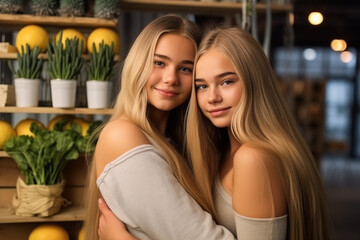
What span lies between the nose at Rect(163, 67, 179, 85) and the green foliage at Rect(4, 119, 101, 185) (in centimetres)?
68

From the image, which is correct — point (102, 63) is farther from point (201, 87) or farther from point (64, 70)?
point (201, 87)

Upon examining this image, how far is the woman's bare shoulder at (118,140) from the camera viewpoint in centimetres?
151

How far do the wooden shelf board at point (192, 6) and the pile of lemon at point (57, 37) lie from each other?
250 mm

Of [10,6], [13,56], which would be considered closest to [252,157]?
[13,56]

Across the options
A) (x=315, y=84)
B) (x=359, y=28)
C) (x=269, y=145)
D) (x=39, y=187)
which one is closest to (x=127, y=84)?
(x=269, y=145)

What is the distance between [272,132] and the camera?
1.48 metres

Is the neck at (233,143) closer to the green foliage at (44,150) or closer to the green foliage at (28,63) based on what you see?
the green foliage at (44,150)

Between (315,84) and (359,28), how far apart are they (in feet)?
5.88

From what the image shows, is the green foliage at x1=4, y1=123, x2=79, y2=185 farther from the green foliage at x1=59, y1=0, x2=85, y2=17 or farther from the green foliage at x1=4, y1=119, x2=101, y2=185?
the green foliage at x1=59, y1=0, x2=85, y2=17

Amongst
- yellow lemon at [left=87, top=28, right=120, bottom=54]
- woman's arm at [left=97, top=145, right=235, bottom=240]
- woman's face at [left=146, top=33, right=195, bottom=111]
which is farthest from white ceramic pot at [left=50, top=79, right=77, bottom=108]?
woman's arm at [left=97, top=145, right=235, bottom=240]

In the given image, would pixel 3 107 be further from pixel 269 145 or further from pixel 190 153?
pixel 269 145

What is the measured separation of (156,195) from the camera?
1434 mm

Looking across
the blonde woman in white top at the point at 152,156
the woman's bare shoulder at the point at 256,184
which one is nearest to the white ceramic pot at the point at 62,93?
the blonde woman in white top at the point at 152,156

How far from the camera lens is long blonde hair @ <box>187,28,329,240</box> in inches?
56.3
